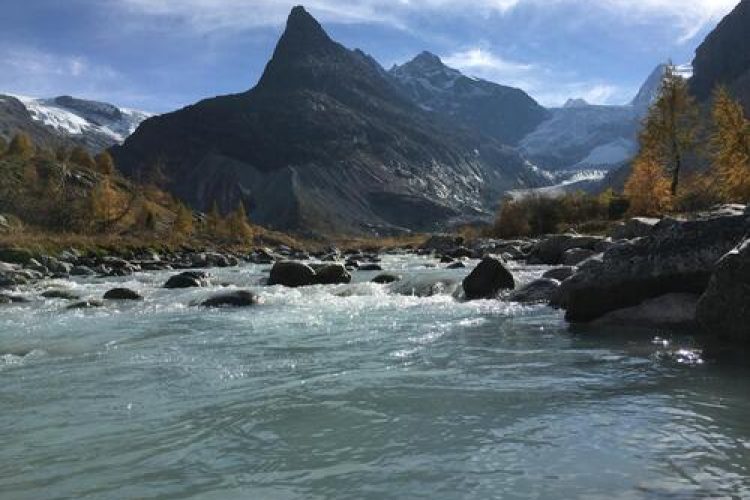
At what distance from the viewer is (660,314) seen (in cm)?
1528

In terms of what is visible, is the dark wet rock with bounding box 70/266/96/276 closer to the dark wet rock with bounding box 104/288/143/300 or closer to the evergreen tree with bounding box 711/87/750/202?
the dark wet rock with bounding box 104/288/143/300

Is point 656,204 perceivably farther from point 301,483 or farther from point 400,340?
point 301,483

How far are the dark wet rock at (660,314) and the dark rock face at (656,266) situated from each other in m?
0.19

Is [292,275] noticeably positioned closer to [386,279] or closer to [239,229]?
[386,279]

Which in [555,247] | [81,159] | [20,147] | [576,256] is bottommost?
[576,256]

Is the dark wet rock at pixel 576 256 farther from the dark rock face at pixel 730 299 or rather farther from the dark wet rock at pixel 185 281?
the dark rock face at pixel 730 299

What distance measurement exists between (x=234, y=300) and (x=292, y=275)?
741 cm

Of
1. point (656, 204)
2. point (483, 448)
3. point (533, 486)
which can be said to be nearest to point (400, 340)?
point (483, 448)

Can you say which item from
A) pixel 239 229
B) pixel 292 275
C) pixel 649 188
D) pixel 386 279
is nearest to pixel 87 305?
pixel 292 275

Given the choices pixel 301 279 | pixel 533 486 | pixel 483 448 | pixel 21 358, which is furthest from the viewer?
pixel 301 279

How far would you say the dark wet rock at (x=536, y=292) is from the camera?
2137 cm

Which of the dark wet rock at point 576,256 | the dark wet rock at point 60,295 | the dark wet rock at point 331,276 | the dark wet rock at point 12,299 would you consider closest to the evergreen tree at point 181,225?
the dark wet rock at point 60,295

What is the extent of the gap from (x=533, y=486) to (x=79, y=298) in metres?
25.6

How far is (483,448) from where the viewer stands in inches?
296
